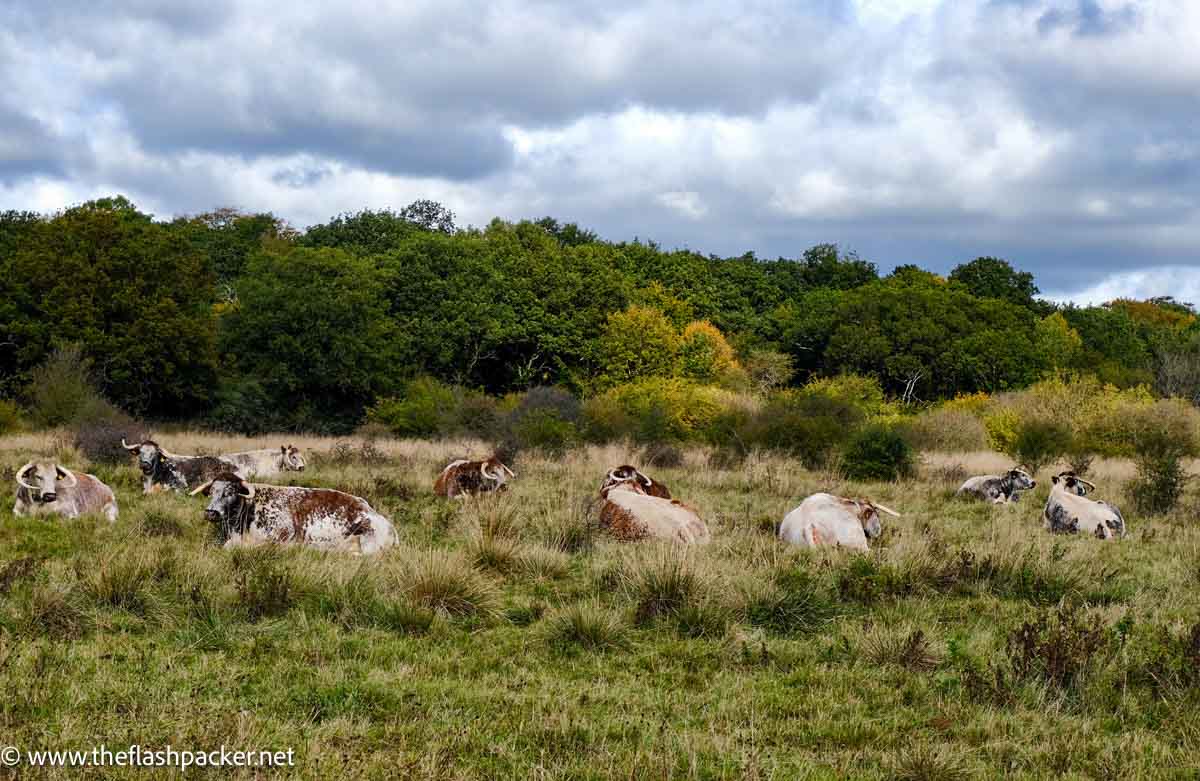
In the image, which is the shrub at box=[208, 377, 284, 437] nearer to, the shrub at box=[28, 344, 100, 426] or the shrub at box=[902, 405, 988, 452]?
the shrub at box=[28, 344, 100, 426]

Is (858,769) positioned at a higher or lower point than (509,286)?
lower

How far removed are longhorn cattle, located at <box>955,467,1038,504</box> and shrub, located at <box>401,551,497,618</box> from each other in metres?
12.0

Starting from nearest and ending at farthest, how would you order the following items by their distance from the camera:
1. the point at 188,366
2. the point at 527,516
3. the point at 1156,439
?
the point at 527,516 < the point at 1156,439 < the point at 188,366

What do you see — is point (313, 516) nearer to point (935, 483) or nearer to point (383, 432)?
point (935, 483)

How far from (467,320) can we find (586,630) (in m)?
46.0

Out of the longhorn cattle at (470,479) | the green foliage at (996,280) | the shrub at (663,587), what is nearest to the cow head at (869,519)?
the shrub at (663,587)

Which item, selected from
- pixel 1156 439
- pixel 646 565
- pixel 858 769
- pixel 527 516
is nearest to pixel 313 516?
pixel 527 516

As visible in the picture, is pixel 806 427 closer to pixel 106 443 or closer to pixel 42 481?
pixel 106 443

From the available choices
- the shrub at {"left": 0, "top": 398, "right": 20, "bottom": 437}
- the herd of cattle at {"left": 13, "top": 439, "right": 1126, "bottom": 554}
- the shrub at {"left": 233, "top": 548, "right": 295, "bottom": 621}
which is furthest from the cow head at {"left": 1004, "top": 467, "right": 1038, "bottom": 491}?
the shrub at {"left": 0, "top": 398, "right": 20, "bottom": 437}

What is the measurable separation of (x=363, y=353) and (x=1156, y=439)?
31.1 m

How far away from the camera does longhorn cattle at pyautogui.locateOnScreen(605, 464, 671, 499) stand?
1392 cm

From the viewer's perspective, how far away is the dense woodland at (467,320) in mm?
40438

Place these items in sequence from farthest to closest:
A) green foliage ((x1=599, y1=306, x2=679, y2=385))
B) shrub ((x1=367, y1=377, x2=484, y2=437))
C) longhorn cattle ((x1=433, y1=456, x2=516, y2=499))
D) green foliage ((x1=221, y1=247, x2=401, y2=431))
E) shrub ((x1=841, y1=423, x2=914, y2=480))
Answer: green foliage ((x1=599, y1=306, x2=679, y2=385)) → green foliage ((x1=221, y1=247, x2=401, y2=431)) → shrub ((x1=367, y1=377, x2=484, y2=437)) → shrub ((x1=841, y1=423, x2=914, y2=480)) → longhorn cattle ((x1=433, y1=456, x2=516, y2=499))

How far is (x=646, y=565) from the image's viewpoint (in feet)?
27.3
